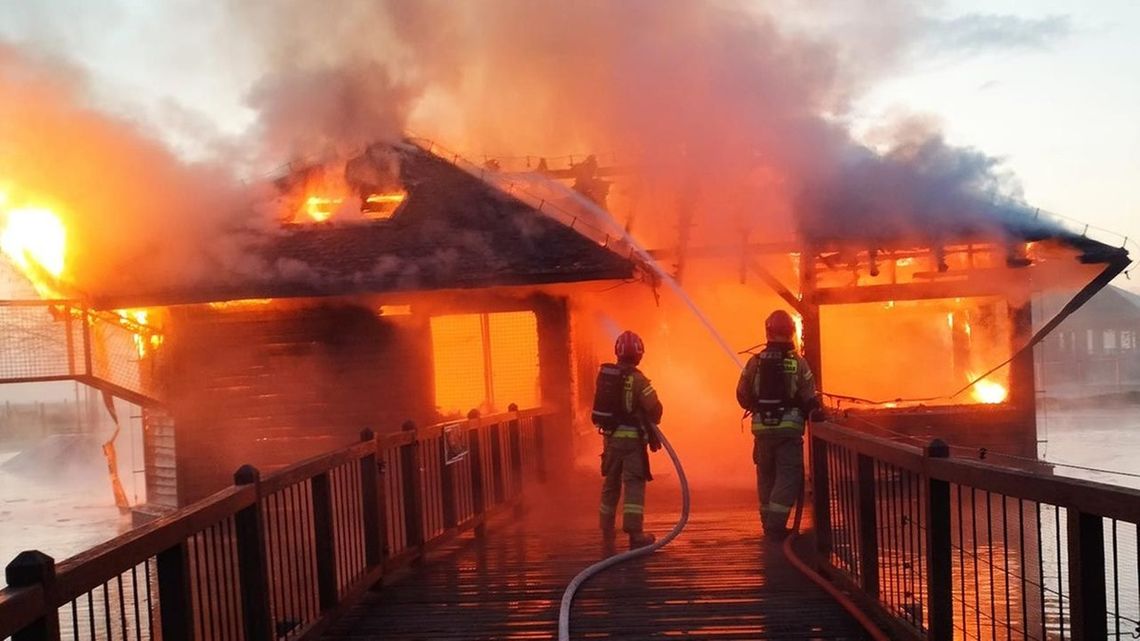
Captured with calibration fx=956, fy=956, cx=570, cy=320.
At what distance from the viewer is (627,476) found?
7.88m

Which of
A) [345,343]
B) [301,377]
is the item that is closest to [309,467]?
[345,343]

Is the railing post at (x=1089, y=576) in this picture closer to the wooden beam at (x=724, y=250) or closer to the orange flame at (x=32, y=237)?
the wooden beam at (x=724, y=250)

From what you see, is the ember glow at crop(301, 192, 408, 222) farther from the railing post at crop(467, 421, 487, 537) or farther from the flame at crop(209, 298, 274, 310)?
the railing post at crop(467, 421, 487, 537)

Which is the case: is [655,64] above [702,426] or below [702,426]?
above

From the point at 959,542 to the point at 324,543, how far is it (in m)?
3.87

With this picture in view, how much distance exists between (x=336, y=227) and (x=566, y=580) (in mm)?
8895

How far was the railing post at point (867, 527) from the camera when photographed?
5.44m

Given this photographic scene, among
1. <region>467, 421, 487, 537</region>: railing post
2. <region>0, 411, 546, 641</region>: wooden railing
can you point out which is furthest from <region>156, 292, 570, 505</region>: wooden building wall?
<region>467, 421, 487, 537</region>: railing post

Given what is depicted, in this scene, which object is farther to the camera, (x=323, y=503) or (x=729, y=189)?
(x=729, y=189)

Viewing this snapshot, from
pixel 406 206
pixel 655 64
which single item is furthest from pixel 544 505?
pixel 655 64

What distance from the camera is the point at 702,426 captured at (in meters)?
19.2

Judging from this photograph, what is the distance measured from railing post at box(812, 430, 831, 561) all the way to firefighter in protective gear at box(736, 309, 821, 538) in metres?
0.54

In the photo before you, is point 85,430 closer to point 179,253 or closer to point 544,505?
point 179,253

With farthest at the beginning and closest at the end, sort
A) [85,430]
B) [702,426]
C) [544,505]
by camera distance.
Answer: [85,430]
[702,426]
[544,505]
